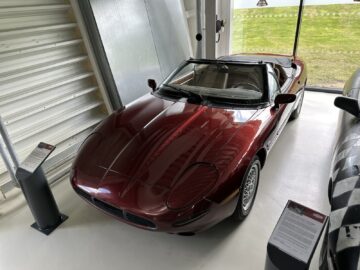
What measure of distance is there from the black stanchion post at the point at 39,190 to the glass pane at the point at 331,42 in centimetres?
494

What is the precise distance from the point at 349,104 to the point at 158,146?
4.96 feet

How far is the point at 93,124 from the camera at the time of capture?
3225 mm

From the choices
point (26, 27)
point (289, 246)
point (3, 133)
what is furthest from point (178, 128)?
point (26, 27)

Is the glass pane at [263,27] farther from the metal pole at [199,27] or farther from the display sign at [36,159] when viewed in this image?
the display sign at [36,159]

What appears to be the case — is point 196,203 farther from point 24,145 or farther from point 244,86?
point 24,145

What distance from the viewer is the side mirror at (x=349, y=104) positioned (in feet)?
6.52

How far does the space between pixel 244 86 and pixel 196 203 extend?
50.1 inches

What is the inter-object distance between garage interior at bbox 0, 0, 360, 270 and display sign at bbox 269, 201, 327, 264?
2.47ft

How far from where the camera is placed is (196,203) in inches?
58.0

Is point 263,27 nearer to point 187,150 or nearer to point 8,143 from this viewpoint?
point 187,150

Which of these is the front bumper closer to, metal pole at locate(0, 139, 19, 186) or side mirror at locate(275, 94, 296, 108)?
side mirror at locate(275, 94, 296, 108)

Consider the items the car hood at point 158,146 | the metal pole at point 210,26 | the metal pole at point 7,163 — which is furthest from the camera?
the metal pole at point 210,26

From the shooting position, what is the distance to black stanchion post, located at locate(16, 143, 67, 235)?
5.93 feet

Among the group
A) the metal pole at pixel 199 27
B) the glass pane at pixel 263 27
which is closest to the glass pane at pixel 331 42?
the glass pane at pixel 263 27
